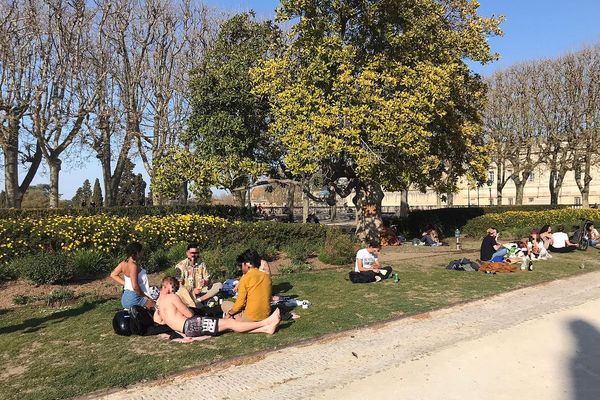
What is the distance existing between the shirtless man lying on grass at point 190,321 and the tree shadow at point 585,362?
350 centimetres

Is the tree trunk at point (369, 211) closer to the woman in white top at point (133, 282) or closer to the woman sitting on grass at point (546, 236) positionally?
the woman sitting on grass at point (546, 236)

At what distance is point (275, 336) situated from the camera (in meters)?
6.52

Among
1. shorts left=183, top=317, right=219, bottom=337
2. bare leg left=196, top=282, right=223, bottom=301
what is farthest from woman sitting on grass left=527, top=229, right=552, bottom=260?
shorts left=183, top=317, right=219, bottom=337

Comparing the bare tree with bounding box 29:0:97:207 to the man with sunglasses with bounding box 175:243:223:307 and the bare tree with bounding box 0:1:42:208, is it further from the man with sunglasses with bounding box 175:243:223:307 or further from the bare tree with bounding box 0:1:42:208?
the man with sunglasses with bounding box 175:243:223:307

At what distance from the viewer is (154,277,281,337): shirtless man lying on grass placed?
252 inches

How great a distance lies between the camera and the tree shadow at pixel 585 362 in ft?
15.4

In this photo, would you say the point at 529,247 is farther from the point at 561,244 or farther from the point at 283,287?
the point at 283,287

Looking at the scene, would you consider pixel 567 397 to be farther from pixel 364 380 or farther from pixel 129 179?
pixel 129 179

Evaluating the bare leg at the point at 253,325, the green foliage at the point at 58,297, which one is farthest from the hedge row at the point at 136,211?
the bare leg at the point at 253,325

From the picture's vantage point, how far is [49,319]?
7578mm

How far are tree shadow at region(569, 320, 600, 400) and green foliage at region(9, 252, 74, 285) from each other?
8.48 m

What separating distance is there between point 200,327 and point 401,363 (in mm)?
2527

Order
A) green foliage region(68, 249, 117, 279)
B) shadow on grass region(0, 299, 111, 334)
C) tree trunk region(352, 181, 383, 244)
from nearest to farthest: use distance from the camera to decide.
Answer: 1. shadow on grass region(0, 299, 111, 334)
2. green foliage region(68, 249, 117, 279)
3. tree trunk region(352, 181, 383, 244)

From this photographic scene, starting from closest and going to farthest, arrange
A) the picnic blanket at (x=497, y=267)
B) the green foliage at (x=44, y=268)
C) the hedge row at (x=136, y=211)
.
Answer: the green foliage at (x=44, y=268)
the picnic blanket at (x=497, y=267)
the hedge row at (x=136, y=211)
